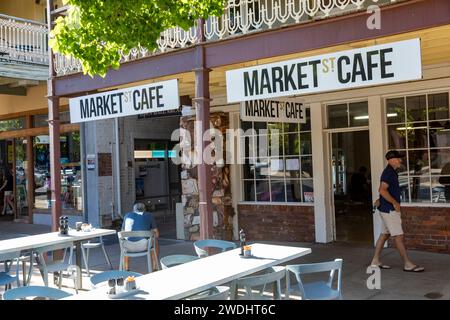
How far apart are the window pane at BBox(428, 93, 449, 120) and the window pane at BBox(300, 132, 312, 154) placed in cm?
223

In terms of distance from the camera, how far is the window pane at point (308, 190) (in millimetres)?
9852

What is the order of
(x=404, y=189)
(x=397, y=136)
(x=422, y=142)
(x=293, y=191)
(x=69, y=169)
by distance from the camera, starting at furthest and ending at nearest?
1. (x=69, y=169)
2. (x=293, y=191)
3. (x=397, y=136)
4. (x=404, y=189)
5. (x=422, y=142)

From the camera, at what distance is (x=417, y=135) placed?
8.69m

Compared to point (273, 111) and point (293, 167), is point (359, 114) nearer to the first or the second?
point (293, 167)

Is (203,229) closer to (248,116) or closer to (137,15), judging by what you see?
(248,116)

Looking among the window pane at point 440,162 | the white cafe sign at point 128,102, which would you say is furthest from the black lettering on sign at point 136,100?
the window pane at point 440,162

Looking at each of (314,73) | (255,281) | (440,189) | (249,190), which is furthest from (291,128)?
(255,281)

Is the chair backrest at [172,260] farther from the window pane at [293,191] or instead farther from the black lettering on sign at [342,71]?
the window pane at [293,191]

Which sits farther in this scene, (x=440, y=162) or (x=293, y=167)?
(x=293, y=167)

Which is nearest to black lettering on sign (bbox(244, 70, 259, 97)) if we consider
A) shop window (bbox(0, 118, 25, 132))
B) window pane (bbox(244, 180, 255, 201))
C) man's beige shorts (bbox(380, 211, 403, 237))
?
man's beige shorts (bbox(380, 211, 403, 237))

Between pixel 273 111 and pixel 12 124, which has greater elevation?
pixel 12 124

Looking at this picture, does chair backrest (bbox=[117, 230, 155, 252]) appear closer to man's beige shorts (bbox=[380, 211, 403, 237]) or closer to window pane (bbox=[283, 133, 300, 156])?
man's beige shorts (bbox=[380, 211, 403, 237])

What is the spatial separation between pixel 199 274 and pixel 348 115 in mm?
5760
